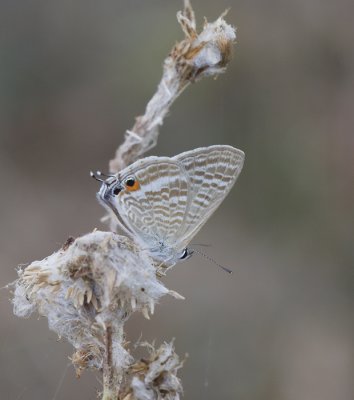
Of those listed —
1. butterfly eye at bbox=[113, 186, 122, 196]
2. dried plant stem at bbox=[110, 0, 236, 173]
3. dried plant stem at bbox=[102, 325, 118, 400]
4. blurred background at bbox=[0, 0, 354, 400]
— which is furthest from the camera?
blurred background at bbox=[0, 0, 354, 400]

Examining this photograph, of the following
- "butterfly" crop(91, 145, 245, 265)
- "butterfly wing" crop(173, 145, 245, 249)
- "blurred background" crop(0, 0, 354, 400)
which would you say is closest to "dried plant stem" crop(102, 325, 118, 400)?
"butterfly" crop(91, 145, 245, 265)

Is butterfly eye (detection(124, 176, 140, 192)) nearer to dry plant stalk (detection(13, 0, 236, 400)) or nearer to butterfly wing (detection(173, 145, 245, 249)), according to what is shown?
butterfly wing (detection(173, 145, 245, 249))

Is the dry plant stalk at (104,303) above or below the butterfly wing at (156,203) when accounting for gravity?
below

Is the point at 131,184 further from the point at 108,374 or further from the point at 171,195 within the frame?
the point at 108,374

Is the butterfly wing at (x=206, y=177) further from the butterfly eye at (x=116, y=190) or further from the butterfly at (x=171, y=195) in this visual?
the butterfly eye at (x=116, y=190)

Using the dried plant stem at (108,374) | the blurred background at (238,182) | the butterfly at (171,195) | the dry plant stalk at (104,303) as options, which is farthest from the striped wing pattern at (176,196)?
the blurred background at (238,182)

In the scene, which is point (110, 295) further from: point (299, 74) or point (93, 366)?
point (299, 74)
